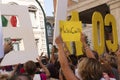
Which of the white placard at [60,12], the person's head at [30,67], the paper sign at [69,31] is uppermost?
the white placard at [60,12]

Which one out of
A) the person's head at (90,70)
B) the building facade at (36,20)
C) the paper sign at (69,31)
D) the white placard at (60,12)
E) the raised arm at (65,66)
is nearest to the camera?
the person's head at (90,70)

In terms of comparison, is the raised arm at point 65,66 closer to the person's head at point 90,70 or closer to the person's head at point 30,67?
the person's head at point 90,70

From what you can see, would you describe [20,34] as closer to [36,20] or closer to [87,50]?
[87,50]

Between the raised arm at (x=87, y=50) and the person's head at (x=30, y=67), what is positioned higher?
the raised arm at (x=87, y=50)

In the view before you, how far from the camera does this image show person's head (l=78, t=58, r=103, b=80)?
357 centimetres

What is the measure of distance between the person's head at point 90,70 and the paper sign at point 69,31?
5.57 feet

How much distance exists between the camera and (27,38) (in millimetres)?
5723

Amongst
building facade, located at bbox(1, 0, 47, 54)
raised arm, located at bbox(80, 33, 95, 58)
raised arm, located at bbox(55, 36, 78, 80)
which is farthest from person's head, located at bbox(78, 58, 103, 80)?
building facade, located at bbox(1, 0, 47, 54)

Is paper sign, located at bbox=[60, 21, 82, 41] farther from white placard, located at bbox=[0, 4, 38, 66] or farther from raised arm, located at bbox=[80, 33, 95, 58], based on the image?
white placard, located at bbox=[0, 4, 38, 66]

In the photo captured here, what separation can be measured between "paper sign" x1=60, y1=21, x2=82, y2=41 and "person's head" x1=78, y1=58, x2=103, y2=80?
5.57 feet

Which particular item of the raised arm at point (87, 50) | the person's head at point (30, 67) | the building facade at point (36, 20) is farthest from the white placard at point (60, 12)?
the building facade at point (36, 20)

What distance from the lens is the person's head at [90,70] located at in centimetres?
357

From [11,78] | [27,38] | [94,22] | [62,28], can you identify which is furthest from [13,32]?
[94,22]

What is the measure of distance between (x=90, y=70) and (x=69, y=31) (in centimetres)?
183
